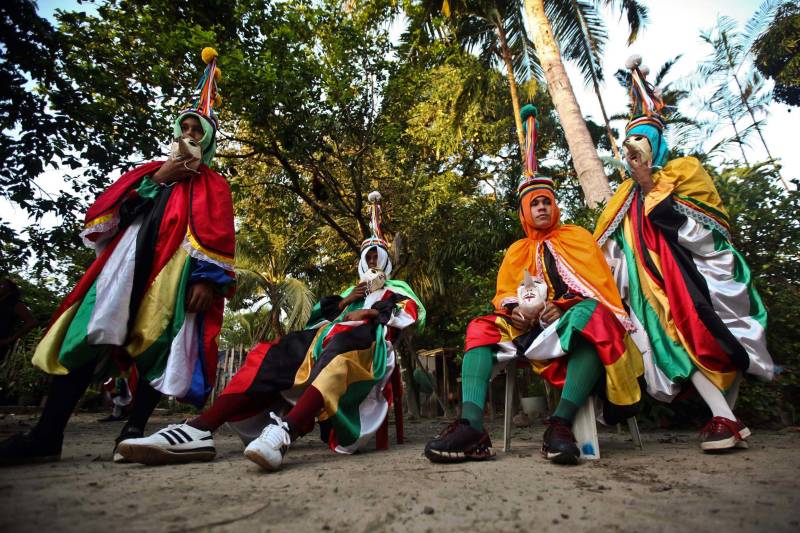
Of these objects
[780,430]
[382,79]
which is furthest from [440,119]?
[780,430]

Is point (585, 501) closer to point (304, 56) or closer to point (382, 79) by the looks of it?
point (304, 56)

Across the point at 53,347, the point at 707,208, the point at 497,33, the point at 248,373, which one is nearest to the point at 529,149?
the point at 707,208

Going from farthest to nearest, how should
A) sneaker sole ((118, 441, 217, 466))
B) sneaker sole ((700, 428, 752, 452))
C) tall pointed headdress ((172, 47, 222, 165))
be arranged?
tall pointed headdress ((172, 47, 222, 165))
sneaker sole ((700, 428, 752, 452))
sneaker sole ((118, 441, 217, 466))

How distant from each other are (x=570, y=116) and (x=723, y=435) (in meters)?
4.34

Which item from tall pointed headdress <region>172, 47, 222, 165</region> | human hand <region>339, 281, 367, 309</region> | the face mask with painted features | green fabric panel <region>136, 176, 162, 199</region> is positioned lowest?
the face mask with painted features

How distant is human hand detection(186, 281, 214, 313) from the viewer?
91.0 inches

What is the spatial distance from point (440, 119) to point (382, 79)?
274 cm

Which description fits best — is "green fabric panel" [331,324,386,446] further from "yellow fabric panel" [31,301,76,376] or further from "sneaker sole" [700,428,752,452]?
"sneaker sole" [700,428,752,452]

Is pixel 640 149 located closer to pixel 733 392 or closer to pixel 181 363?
pixel 733 392

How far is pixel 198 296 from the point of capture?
7.59ft

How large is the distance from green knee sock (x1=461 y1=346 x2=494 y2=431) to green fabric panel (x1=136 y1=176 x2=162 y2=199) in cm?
198

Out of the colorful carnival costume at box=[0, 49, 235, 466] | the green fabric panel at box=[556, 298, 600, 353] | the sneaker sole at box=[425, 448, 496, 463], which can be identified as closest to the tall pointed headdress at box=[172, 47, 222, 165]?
the colorful carnival costume at box=[0, 49, 235, 466]

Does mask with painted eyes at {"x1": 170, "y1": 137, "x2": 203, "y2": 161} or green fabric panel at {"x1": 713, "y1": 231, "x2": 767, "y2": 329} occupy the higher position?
mask with painted eyes at {"x1": 170, "y1": 137, "x2": 203, "y2": 161}

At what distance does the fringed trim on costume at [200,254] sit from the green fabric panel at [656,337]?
2.45m
